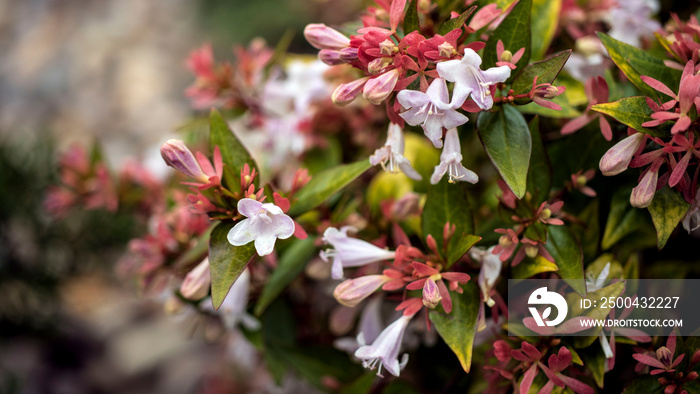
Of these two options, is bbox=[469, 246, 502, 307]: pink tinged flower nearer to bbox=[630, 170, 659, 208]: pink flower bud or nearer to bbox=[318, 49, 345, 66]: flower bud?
bbox=[630, 170, 659, 208]: pink flower bud

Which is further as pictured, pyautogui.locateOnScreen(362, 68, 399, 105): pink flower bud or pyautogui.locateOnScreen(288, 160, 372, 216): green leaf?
pyautogui.locateOnScreen(288, 160, 372, 216): green leaf

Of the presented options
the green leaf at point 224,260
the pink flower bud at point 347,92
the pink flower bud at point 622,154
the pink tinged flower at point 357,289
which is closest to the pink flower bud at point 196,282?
the green leaf at point 224,260

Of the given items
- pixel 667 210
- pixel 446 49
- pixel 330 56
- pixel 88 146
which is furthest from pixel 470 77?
pixel 88 146

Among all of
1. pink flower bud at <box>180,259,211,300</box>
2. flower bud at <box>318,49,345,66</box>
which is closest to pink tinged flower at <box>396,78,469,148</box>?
flower bud at <box>318,49,345,66</box>

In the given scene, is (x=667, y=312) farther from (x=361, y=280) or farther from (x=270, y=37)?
(x=270, y=37)

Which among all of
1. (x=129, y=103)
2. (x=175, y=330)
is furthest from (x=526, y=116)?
(x=129, y=103)

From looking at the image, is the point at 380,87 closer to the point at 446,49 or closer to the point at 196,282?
the point at 446,49
